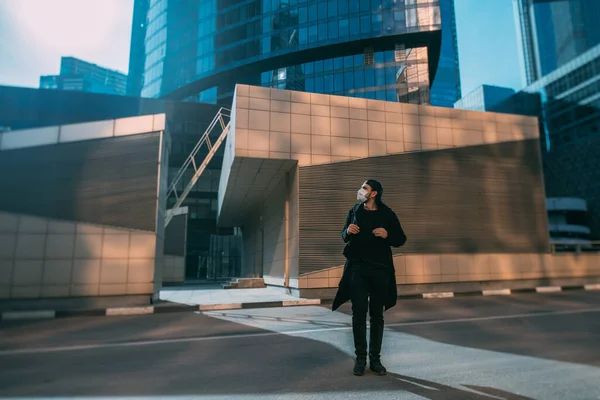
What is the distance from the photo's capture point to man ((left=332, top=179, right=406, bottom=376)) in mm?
3455

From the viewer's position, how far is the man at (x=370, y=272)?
136 inches

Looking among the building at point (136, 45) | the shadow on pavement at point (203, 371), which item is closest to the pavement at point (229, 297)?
the shadow on pavement at point (203, 371)

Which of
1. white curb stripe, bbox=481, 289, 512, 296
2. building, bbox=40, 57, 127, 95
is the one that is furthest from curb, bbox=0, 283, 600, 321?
building, bbox=40, 57, 127, 95

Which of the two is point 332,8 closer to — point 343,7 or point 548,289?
point 343,7

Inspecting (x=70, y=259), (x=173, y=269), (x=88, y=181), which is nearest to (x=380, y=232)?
(x=70, y=259)

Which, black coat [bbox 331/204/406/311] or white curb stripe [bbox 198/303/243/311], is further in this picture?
white curb stripe [bbox 198/303/243/311]

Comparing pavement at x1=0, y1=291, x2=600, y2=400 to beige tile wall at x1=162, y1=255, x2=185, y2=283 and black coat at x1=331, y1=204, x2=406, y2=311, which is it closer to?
black coat at x1=331, y1=204, x2=406, y2=311

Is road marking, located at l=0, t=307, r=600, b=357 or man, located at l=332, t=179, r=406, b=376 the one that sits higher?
man, located at l=332, t=179, r=406, b=376

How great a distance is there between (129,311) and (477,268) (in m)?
11.7

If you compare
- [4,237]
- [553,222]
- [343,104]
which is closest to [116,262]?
[4,237]

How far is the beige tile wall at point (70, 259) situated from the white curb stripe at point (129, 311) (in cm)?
57

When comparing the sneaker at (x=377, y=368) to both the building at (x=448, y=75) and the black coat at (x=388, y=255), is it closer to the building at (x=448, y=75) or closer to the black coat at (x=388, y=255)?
the black coat at (x=388, y=255)

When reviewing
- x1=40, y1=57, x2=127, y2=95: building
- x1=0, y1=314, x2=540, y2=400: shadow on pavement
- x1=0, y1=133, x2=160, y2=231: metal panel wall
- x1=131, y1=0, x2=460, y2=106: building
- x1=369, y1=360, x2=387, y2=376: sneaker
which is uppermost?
x1=40, y1=57, x2=127, y2=95: building

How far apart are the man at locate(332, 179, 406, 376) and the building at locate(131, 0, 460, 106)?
138 feet
